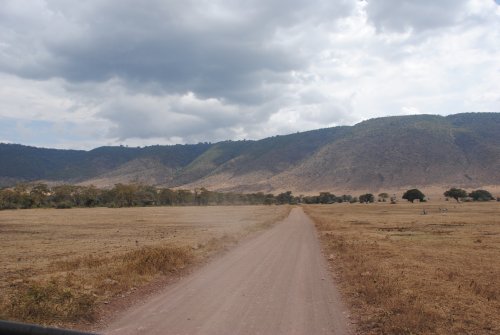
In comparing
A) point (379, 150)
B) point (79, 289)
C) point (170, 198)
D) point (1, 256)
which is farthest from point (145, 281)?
point (379, 150)

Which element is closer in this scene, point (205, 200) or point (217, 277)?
point (217, 277)

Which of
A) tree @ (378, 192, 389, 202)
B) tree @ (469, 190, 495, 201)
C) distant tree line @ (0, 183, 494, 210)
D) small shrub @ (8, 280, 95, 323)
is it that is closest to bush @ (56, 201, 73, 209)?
distant tree line @ (0, 183, 494, 210)

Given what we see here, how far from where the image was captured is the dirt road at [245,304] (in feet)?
29.2

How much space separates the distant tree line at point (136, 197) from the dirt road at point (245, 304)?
110 meters

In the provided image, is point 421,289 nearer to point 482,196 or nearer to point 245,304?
point 245,304

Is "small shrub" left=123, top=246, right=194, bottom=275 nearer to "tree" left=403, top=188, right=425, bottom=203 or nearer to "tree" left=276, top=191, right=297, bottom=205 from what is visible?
"tree" left=403, top=188, right=425, bottom=203

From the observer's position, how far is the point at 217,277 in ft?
49.2

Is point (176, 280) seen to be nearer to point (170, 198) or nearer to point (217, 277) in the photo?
point (217, 277)

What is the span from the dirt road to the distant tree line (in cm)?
10979

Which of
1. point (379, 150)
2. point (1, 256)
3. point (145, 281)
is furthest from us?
point (379, 150)

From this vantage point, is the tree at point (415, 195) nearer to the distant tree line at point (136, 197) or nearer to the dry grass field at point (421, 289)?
the distant tree line at point (136, 197)

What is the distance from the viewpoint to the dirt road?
8906 mm

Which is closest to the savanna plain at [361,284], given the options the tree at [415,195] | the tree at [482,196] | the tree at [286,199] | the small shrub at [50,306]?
the small shrub at [50,306]

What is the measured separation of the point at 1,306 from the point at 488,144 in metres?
182
